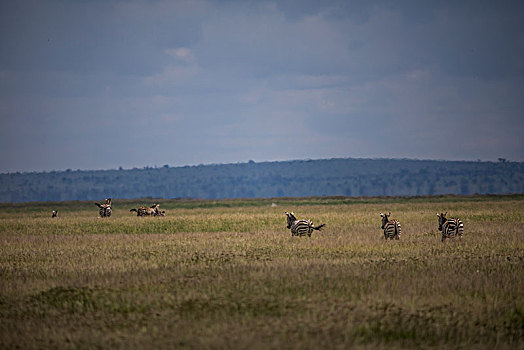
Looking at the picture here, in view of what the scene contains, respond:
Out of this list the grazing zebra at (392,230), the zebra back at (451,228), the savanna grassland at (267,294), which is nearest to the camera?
the savanna grassland at (267,294)

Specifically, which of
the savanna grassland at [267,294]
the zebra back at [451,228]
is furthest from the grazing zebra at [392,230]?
the zebra back at [451,228]

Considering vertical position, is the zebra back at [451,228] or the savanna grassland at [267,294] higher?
the zebra back at [451,228]

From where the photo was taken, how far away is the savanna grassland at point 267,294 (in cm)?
1278

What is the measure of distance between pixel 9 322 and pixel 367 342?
810 cm

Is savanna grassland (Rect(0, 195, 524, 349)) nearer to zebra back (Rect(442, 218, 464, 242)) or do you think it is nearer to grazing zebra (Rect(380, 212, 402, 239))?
zebra back (Rect(442, 218, 464, 242))

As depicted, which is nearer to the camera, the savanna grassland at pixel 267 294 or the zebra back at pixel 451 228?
the savanna grassland at pixel 267 294

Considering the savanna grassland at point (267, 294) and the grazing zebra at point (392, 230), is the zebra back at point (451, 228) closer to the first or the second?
the savanna grassland at point (267, 294)

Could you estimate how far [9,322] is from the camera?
14.3m

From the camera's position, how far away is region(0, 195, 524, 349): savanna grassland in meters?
12.8

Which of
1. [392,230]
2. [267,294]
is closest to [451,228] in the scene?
[392,230]

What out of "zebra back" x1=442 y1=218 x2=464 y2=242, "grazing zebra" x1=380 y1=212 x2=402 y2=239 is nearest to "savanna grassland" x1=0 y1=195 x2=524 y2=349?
"zebra back" x1=442 y1=218 x2=464 y2=242

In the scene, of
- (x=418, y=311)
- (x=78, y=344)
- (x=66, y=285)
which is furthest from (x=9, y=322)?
(x=418, y=311)

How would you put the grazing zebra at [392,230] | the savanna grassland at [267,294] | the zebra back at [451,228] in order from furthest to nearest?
the grazing zebra at [392,230] → the zebra back at [451,228] → the savanna grassland at [267,294]

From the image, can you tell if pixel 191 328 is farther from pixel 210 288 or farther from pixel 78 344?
pixel 210 288
